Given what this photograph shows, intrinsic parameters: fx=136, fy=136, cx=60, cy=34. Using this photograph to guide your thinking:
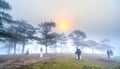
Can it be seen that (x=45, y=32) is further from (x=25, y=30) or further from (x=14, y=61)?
(x=14, y=61)

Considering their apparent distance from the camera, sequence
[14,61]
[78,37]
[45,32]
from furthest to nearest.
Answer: [78,37] → [45,32] → [14,61]

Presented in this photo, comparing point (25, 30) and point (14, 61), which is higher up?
point (25, 30)

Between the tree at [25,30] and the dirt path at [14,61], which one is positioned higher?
the tree at [25,30]

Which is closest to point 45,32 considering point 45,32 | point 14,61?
point 45,32

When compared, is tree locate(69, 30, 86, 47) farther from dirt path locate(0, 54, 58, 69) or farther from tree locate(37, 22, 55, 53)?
dirt path locate(0, 54, 58, 69)

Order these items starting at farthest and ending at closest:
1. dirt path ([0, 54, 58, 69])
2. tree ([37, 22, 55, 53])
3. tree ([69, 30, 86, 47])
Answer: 1. tree ([69, 30, 86, 47])
2. tree ([37, 22, 55, 53])
3. dirt path ([0, 54, 58, 69])

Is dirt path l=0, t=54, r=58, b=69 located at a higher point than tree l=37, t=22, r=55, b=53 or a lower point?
lower

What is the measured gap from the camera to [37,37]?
48562 mm

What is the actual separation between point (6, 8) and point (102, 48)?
7675 centimetres

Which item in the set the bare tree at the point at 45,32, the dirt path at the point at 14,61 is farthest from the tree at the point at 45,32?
the dirt path at the point at 14,61

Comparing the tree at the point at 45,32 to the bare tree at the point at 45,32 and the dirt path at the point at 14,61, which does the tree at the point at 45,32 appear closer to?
the bare tree at the point at 45,32

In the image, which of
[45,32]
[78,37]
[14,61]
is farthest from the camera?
[78,37]

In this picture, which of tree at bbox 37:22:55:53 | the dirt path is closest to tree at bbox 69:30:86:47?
tree at bbox 37:22:55:53

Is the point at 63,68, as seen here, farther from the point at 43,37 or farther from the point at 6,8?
the point at 43,37
